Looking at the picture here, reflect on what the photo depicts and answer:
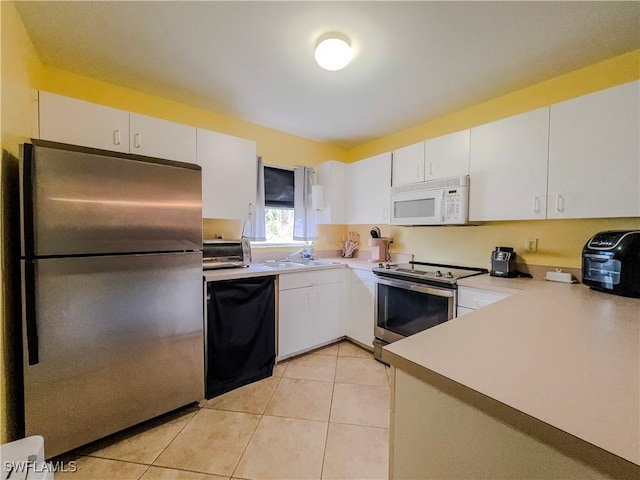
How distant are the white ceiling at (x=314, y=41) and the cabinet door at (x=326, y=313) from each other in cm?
176

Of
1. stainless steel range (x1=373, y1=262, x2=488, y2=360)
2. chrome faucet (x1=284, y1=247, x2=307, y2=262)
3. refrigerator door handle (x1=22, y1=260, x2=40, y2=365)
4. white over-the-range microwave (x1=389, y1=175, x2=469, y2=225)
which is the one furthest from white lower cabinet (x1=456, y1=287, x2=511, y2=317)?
refrigerator door handle (x1=22, y1=260, x2=40, y2=365)

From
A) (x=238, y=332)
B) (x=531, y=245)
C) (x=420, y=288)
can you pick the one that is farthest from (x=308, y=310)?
(x=531, y=245)

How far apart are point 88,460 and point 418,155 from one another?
3112mm

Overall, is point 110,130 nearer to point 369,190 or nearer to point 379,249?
point 369,190

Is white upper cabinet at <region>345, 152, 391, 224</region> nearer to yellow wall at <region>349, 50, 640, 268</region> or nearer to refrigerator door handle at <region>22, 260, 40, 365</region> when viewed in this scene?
yellow wall at <region>349, 50, 640, 268</region>

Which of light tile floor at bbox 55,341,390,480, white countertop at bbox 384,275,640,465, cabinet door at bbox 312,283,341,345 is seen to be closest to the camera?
white countertop at bbox 384,275,640,465

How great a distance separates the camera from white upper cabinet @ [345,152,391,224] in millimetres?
2744

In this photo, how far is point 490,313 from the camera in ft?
3.64

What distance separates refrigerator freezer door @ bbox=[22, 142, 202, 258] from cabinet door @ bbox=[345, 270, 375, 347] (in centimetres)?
160

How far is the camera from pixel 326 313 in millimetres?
2672

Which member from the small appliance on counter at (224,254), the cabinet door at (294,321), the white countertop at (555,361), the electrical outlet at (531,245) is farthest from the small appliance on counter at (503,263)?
the small appliance on counter at (224,254)

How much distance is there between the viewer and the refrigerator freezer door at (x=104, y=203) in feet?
4.21

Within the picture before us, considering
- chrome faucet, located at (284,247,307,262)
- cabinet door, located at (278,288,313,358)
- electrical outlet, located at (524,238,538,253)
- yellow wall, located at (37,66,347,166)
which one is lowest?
cabinet door, located at (278,288,313,358)

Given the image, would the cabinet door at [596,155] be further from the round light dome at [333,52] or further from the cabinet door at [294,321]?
the cabinet door at [294,321]
